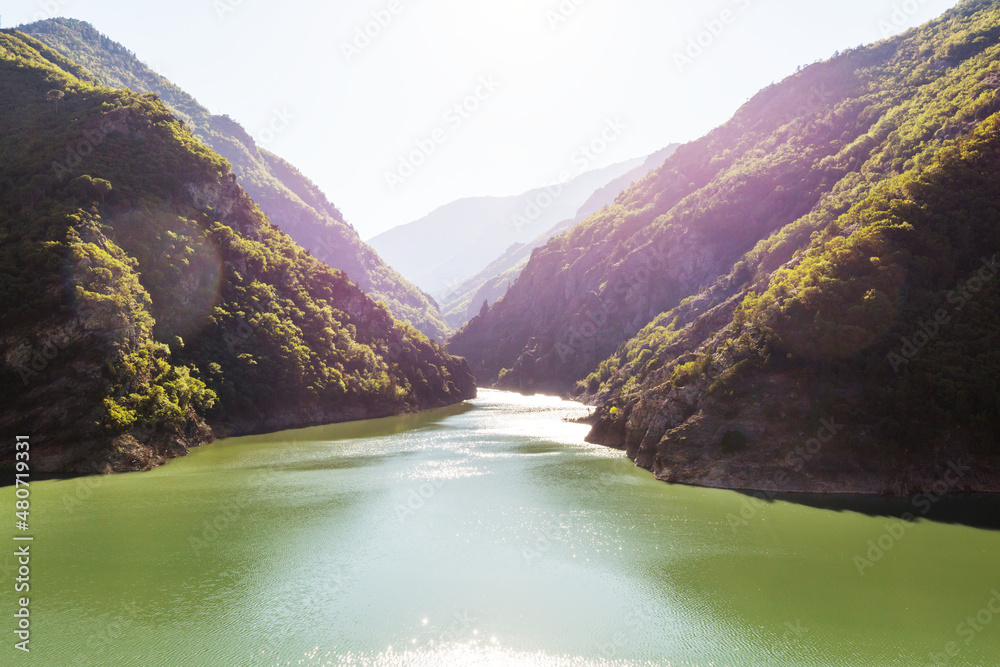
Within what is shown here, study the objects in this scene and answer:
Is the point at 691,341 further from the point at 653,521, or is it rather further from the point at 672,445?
the point at 653,521

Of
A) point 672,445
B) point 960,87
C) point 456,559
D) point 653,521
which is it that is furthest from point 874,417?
point 960,87
